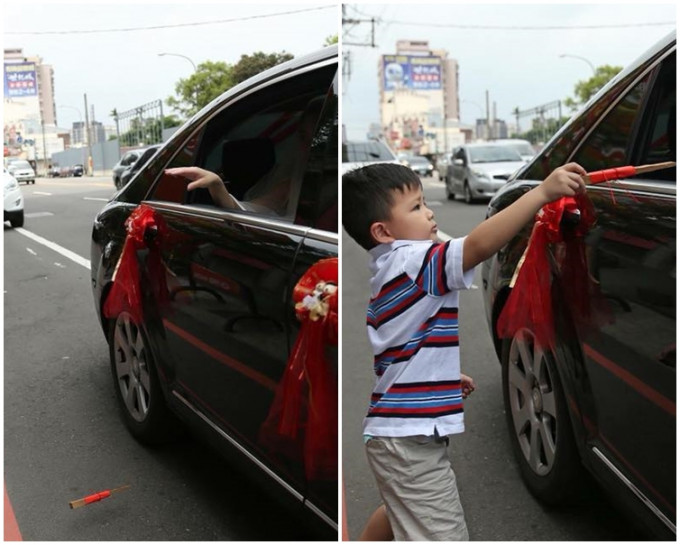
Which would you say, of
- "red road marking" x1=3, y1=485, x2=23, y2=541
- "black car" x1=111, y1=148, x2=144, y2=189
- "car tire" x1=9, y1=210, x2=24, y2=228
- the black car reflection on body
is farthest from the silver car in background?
"red road marking" x1=3, y1=485, x2=23, y2=541

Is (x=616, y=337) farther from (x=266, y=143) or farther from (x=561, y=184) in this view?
(x=266, y=143)

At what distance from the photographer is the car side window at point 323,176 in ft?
4.66

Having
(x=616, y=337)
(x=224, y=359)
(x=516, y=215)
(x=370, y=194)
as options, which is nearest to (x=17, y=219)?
(x=224, y=359)

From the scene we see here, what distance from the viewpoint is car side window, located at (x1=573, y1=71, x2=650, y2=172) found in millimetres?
1876

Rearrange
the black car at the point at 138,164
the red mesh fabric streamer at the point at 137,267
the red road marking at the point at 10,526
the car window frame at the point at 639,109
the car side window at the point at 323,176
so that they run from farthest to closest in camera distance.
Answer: the black car at the point at 138,164, the red mesh fabric streamer at the point at 137,267, the car window frame at the point at 639,109, the red road marking at the point at 10,526, the car side window at the point at 323,176

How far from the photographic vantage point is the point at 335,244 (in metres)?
1.38

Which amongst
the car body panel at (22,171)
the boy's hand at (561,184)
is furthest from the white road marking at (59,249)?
the boy's hand at (561,184)

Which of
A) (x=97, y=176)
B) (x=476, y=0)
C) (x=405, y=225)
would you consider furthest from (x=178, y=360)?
(x=476, y=0)

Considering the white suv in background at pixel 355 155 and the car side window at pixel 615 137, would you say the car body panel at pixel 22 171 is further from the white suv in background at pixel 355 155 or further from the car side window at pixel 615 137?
the car side window at pixel 615 137

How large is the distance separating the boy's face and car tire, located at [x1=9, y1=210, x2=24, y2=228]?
913 millimetres

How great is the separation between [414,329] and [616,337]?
458 millimetres

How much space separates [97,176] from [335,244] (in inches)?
→ 36.8

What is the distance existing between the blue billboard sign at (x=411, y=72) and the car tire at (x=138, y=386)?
967 millimetres

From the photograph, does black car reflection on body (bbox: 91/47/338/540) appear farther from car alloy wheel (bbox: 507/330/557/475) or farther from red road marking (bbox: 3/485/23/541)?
car alloy wheel (bbox: 507/330/557/475)
